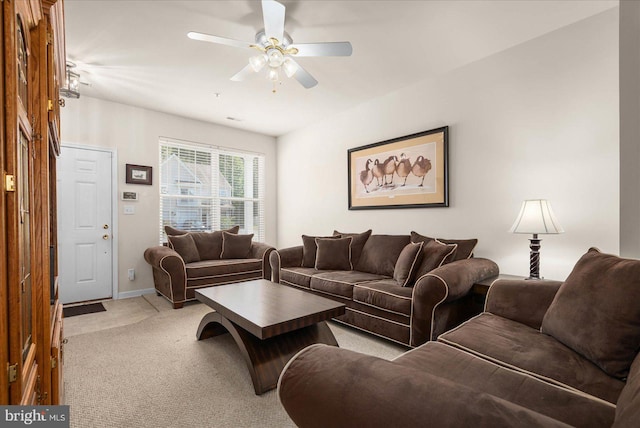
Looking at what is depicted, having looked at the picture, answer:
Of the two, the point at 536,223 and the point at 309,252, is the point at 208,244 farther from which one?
the point at 536,223

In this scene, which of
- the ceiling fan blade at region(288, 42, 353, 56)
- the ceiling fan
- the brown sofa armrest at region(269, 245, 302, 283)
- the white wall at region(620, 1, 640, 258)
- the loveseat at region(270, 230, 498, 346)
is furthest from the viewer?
the brown sofa armrest at region(269, 245, 302, 283)

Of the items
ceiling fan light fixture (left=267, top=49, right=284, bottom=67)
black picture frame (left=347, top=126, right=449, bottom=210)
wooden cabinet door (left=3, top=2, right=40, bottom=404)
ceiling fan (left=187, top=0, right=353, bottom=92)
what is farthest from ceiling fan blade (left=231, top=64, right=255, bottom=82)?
black picture frame (left=347, top=126, right=449, bottom=210)

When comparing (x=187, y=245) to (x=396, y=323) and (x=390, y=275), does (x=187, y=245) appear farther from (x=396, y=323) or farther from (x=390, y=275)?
(x=396, y=323)

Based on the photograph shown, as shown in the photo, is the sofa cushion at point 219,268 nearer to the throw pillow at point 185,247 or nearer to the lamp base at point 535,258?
the throw pillow at point 185,247

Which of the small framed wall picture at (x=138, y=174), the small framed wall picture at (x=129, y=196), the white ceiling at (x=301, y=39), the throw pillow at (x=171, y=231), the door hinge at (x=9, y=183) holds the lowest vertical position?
the throw pillow at (x=171, y=231)

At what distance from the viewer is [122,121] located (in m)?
4.15

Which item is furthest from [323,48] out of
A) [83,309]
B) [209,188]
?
[83,309]

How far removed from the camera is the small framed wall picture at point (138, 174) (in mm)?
4180

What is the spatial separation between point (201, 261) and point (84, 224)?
152cm

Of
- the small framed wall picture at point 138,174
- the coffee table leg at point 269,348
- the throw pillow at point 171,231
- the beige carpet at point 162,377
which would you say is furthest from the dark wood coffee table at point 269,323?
the small framed wall picture at point 138,174

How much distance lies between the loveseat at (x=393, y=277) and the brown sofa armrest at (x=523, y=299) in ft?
1.08

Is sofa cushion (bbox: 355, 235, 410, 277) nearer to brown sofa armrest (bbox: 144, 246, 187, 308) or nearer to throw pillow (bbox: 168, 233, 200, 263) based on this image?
brown sofa armrest (bbox: 144, 246, 187, 308)

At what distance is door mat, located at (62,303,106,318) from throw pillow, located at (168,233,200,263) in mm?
1060

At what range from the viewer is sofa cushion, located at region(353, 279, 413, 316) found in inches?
95.7
